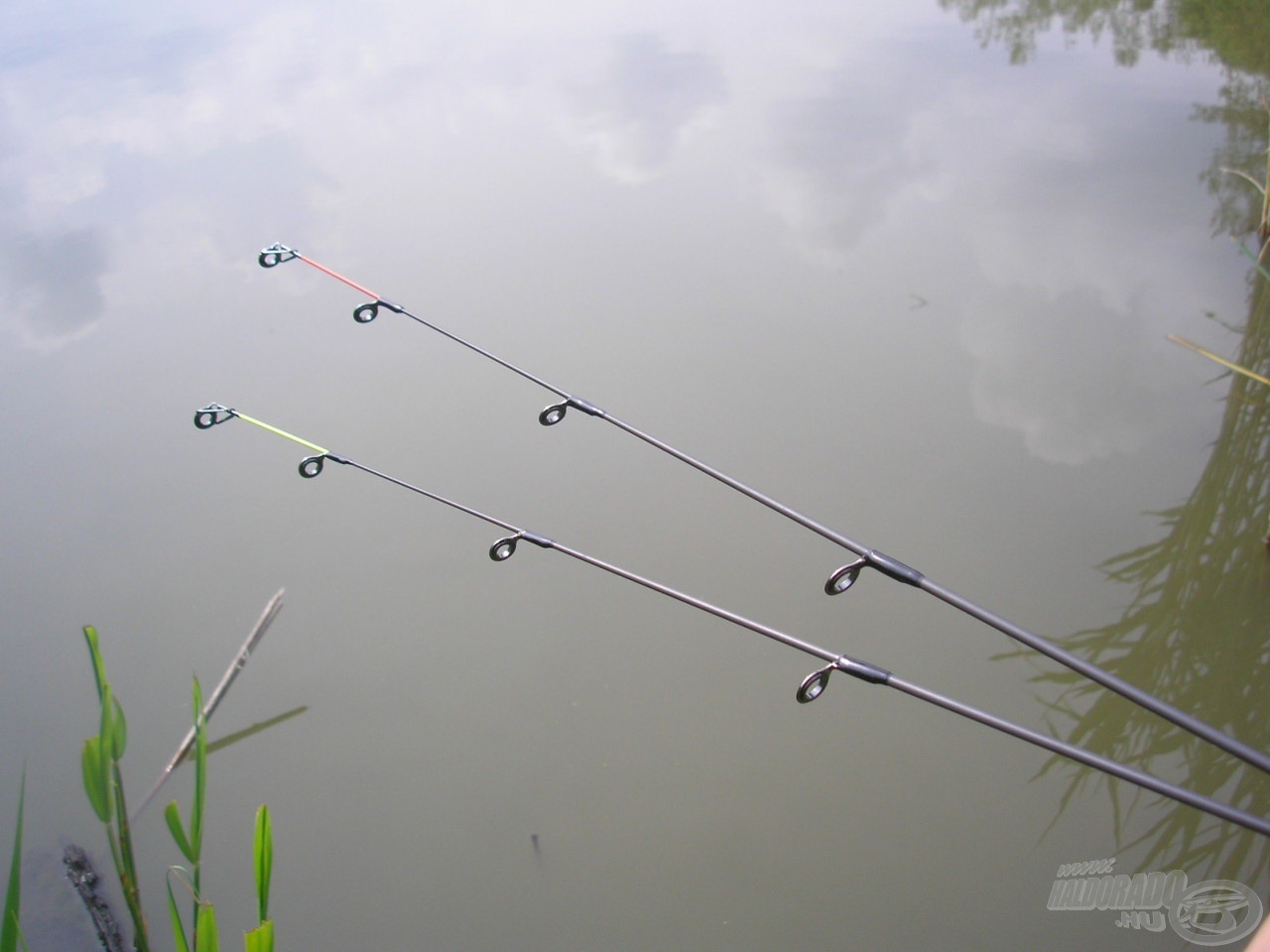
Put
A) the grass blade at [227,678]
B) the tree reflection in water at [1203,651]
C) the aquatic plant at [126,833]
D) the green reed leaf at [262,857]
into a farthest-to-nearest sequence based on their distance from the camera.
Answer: the grass blade at [227,678] < the tree reflection in water at [1203,651] < the green reed leaf at [262,857] < the aquatic plant at [126,833]

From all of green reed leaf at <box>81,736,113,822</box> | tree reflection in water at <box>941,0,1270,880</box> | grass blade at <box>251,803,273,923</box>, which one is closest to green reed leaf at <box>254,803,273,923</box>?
grass blade at <box>251,803,273,923</box>

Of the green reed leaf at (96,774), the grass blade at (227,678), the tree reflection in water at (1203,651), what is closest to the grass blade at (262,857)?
the green reed leaf at (96,774)

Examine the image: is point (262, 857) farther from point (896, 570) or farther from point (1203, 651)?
point (1203, 651)

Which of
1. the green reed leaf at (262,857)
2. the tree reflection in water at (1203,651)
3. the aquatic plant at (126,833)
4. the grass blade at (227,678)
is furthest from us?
the grass blade at (227,678)

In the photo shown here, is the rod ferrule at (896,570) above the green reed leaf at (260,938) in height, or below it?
above

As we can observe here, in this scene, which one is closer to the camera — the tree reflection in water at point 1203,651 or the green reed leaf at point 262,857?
the green reed leaf at point 262,857

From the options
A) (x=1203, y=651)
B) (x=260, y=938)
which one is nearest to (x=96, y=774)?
(x=260, y=938)

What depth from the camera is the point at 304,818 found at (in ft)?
6.24

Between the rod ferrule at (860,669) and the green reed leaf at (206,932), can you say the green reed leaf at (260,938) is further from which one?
the rod ferrule at (860,669)

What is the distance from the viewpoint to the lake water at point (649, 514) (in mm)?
1760

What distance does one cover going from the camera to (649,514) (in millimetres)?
2426

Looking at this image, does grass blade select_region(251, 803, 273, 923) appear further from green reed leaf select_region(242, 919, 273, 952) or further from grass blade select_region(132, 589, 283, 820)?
grass blade select_region(132, 589, 283, 820)

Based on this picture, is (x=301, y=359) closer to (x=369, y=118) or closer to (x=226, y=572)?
(x=226, y=572)

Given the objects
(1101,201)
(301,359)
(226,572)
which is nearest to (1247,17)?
(1101,201)
